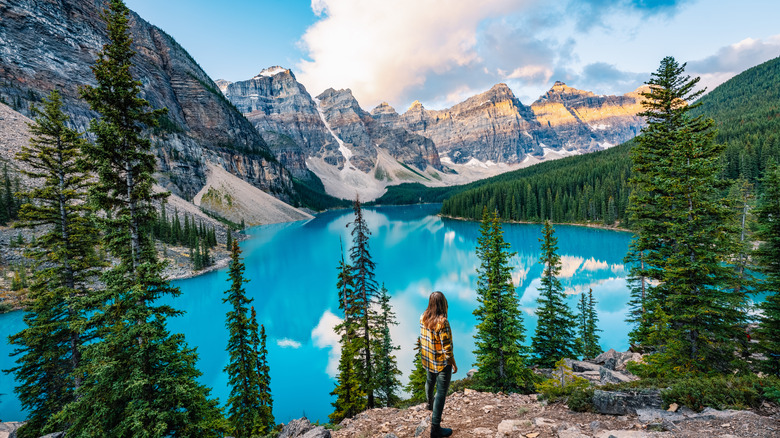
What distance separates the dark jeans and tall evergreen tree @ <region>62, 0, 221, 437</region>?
20.6 feet

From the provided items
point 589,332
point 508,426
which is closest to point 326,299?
point 589,332

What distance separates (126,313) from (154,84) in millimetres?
156859

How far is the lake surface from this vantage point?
70.5 ft

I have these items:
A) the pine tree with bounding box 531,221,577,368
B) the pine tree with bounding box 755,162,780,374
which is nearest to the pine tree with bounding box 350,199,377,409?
the pine tree with bounding box 531,221,577,368

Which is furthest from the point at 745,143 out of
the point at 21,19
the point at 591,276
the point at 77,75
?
the point at 21,19

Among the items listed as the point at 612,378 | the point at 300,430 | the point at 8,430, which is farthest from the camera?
the point at 8,430

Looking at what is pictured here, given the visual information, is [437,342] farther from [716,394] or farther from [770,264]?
[770,264]

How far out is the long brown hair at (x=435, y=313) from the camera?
5219mm

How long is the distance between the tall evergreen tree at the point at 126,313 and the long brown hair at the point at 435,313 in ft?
22.1

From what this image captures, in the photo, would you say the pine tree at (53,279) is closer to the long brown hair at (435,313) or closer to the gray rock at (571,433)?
the long brown hair at (435,313)

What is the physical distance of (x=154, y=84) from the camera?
124000mm

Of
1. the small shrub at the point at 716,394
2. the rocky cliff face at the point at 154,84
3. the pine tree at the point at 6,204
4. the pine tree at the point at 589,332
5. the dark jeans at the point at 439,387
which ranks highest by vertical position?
the rocky cliff face at the point at 154,84

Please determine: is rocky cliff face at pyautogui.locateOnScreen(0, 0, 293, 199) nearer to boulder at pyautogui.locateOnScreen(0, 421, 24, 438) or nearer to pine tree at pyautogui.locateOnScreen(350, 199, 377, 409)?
boulder at pyautogui.locateOnScreen(0, 421, 24, 438)

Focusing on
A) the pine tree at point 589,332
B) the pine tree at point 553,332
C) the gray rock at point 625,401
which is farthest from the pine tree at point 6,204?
the pine tree at point 589,332
